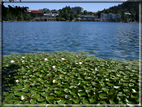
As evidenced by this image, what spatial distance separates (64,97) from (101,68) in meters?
2.91

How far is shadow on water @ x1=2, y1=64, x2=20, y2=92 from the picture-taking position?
4.67 m

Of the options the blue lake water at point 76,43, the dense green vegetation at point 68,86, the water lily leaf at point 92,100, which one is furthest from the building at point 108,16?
the water lily leaf at point 92,100

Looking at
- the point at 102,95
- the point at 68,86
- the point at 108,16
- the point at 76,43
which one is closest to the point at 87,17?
the point at 108,16

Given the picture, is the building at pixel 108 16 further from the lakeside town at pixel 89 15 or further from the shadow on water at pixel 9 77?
the shadow on water at pixel 9 77

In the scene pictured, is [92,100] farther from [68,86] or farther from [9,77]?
[9,77]

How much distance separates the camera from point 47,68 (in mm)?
6363

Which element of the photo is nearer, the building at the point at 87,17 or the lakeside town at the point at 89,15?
the lakeside town at the point at 89,15

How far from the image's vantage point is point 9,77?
5.41m

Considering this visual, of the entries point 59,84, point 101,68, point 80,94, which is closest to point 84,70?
point 101,68

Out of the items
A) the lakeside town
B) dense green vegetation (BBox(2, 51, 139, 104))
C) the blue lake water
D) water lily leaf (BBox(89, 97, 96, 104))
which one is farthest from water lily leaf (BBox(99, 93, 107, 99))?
the lakeside town

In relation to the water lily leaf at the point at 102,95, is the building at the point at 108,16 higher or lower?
higher

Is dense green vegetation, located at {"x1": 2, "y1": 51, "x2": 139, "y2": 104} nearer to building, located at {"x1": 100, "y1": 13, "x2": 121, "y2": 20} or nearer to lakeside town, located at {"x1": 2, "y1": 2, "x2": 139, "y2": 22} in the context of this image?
lakeside town, located at {"x1": 2, "y1": 2, "x2": 139, "y2": 22}

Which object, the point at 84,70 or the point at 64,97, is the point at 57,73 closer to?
the point at 84,70

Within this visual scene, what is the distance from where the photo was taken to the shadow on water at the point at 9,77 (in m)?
4.67
